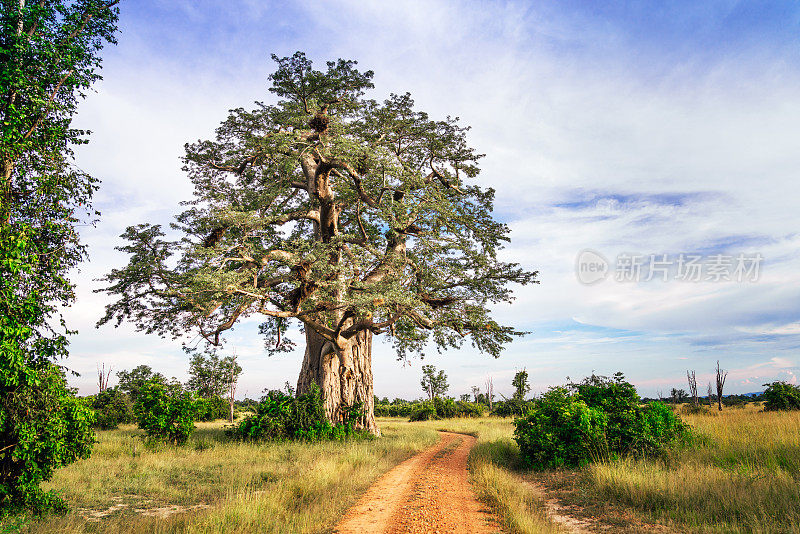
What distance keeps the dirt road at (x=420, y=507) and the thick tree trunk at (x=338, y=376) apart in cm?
782

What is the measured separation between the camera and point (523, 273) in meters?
17.3

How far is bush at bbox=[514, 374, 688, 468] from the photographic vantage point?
9984 mm

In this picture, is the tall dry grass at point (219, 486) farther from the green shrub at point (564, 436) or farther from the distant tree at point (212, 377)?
the distant tree at point (212, 377)

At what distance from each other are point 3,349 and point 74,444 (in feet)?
6.61

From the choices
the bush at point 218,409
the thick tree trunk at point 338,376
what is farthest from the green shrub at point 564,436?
the bush at point 218,409

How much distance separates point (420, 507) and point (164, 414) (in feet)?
40.3

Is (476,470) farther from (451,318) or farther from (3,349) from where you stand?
(3,349)

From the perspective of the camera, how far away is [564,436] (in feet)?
33.9

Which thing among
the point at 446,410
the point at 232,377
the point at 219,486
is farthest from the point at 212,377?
the point at 219,486

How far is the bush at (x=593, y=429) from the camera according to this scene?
9984 mm

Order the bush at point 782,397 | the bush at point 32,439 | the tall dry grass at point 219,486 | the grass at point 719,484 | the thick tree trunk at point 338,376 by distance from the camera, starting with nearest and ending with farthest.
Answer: the grass at point 719,484, the tall dry grass at point 219,486, the bush at point 32,439, the thick tree trunk at point 338,376, the bush at point 782,397

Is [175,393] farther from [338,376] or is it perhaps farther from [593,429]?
[593,429]

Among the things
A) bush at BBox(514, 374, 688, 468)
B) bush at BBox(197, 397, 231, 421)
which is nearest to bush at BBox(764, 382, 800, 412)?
bush at BBox(514, 374, 688, 468)

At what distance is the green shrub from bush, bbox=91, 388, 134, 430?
27484mm
